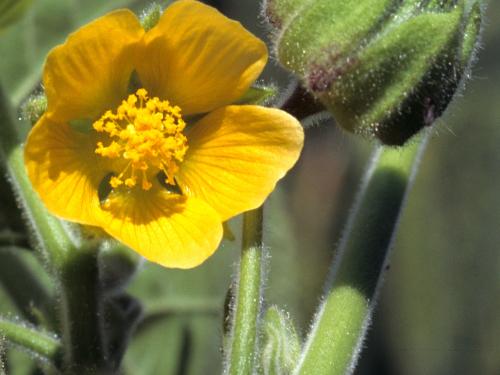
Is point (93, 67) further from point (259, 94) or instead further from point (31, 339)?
point (31, 339)

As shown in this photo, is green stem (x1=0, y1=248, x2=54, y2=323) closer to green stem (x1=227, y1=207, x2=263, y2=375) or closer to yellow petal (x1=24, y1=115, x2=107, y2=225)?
yellow petal (x1=24, y1=115, x2=107, y2=225)

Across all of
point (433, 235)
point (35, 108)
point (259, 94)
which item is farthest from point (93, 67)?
point (433, 235)

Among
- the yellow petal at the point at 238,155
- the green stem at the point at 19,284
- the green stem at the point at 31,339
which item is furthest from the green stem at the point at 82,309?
the green stem at the point at 19,284

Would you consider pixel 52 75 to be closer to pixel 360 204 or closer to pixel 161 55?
pixel 161 55

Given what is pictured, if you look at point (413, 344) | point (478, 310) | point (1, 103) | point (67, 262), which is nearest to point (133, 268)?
point (67, 262)

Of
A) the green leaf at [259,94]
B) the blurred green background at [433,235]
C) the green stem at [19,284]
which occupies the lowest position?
the blurred green background at [433,235]

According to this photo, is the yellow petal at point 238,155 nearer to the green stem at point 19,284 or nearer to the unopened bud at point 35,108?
the unopened bud at point 35,108

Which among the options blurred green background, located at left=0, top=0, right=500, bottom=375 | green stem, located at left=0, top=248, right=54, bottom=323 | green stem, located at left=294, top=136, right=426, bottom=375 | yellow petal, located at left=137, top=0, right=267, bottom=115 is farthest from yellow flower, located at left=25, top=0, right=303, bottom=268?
blurred green background, located at left=0, top=0, right=500, bottom=375
